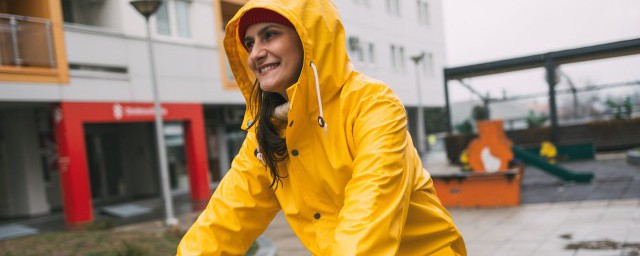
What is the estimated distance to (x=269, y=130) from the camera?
7.25 feet

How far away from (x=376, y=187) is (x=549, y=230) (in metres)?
7.41

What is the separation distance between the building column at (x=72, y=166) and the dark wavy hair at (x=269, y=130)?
1453 cm

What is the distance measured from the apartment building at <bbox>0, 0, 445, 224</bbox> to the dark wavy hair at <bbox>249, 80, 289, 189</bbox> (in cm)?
1158

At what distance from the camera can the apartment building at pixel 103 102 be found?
15.2 meters

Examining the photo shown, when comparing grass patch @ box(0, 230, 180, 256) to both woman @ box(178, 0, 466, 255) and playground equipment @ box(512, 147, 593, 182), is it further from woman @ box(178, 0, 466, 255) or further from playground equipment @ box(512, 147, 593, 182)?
playground equipment @ box(512, 147, 593, 182)

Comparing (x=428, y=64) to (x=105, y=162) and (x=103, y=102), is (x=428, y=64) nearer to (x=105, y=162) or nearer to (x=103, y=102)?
(x=105, y=162)

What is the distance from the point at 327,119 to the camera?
79.4 inches

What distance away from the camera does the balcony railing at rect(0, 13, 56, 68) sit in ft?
46.9

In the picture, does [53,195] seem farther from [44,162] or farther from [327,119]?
[327,119]

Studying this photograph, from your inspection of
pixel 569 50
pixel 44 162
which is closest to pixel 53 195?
pixel 44 162

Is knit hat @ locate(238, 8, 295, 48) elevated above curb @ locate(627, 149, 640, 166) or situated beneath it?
elevated above

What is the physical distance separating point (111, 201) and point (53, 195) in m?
2.23

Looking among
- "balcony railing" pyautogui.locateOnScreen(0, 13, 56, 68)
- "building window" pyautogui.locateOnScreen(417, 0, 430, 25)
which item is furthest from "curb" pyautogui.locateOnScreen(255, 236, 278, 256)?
"building window" pyautogui.locateOnScreen(417, 0, 430, 25)

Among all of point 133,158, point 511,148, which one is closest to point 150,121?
point 133,158
